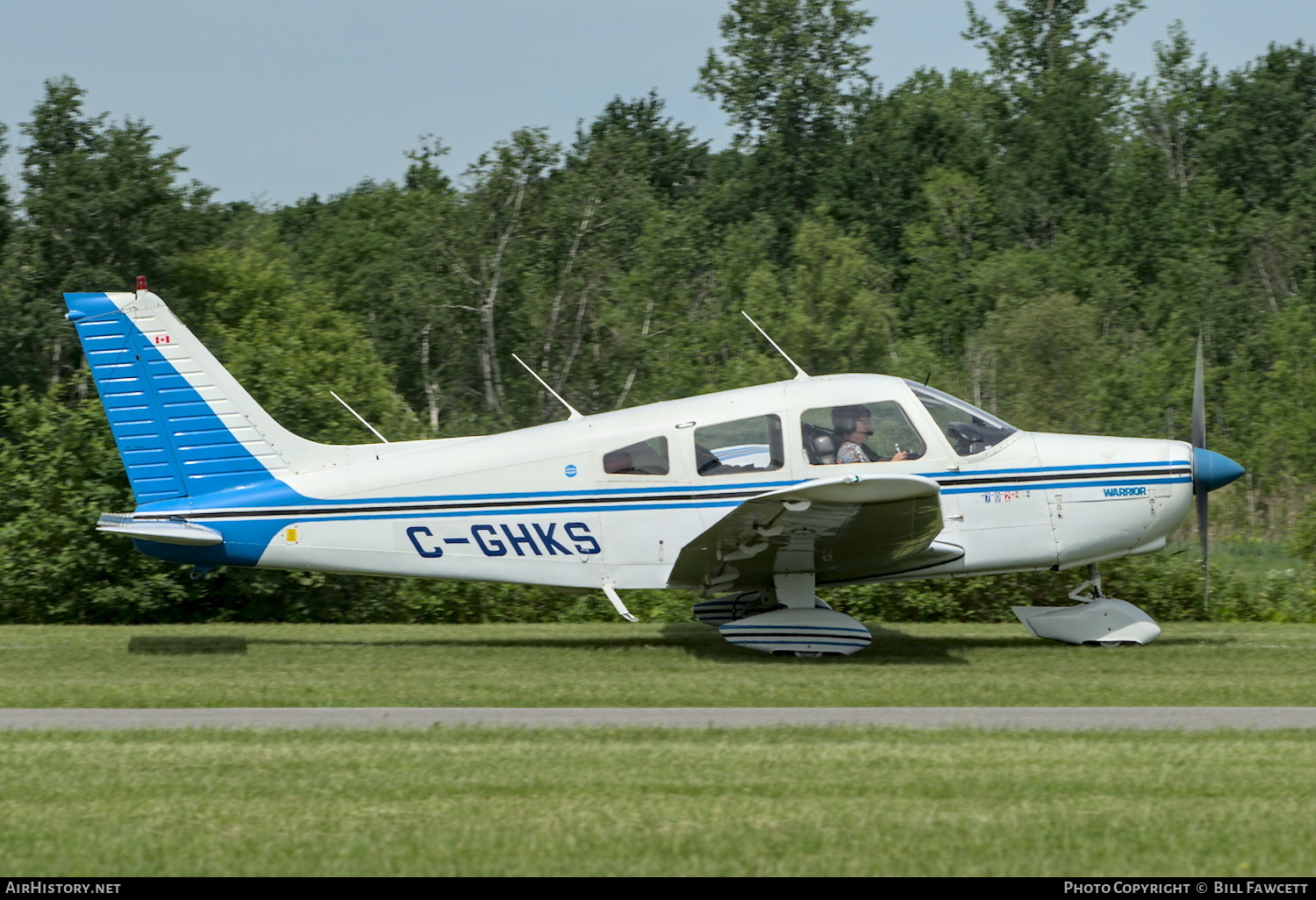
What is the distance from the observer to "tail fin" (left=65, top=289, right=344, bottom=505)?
10.9 meters

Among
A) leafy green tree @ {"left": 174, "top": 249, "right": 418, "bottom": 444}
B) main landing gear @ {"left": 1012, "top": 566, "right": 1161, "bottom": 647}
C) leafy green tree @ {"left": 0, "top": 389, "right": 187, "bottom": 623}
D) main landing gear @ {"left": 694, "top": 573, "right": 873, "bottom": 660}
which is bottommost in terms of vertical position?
main landing gear @ {"left": 1012, "top": 566, "right": 1161, "bottom": 647}

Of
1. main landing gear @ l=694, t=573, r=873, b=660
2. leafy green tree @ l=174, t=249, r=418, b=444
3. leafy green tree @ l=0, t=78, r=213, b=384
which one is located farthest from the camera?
leafy green tree @ l=0, t=78, r=213, b=384

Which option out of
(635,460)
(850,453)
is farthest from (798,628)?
(635,460)

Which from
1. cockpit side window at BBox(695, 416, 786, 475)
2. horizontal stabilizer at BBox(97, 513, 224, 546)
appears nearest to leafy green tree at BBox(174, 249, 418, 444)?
horizontal stabilizer at BBox(97, 513, 224, 546)

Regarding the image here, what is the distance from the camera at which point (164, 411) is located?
10922mm

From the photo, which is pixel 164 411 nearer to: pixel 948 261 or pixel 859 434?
pixel 859 434

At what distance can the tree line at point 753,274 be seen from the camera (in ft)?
51.4

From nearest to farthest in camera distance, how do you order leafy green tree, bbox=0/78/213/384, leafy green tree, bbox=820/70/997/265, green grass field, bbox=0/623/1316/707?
green grass field, bbox=0/623/1316/707
leafy green tree, bbox=0/78/213/384
leafy green tree, bbox=820/70/997/265

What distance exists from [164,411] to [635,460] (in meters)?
3.96

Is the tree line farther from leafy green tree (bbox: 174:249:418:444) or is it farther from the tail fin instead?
the tail fin

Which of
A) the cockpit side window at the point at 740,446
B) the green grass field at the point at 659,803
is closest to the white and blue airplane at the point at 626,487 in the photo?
the cockpit side window at the point at 740,446

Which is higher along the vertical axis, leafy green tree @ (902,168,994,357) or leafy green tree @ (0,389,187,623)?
leafy green tree @ (902,168,994,357)

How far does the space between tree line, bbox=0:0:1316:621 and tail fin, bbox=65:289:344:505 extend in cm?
370
